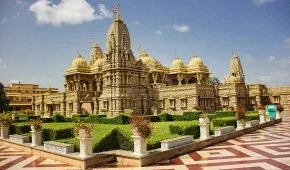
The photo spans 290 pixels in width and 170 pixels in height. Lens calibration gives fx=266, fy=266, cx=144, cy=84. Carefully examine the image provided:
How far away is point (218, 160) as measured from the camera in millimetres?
10422

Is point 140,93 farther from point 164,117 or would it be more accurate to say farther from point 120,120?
point 120,120

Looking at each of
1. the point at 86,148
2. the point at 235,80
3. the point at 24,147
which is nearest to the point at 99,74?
the point at 235,80

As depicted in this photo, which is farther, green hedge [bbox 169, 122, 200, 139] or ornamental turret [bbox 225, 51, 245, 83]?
ornamental turret [bbox 225, 51, 245, 83]

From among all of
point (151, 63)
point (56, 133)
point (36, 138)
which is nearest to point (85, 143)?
point (36, 138)

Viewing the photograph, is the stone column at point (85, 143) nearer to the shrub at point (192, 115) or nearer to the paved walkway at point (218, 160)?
the paved walkway at point (218, 160)

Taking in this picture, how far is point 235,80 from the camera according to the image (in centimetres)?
4250

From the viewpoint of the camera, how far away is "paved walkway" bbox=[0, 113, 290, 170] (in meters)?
9.53

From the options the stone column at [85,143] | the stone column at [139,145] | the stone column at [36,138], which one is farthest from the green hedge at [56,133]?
the stone column at [139,145]

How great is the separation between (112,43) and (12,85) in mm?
52982

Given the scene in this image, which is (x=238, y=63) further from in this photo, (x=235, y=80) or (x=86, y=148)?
(x=86, y=148)

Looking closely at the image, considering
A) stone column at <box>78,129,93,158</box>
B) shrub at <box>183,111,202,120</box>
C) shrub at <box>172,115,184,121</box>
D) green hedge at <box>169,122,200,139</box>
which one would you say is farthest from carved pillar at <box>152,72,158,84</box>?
stone column at <box>78,129,93,158</box>

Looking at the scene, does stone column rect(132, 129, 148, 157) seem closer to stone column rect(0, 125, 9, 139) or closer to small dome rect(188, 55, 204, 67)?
stone column rect(0, 125, 9, 139)

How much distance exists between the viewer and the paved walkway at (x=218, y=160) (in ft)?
31.3

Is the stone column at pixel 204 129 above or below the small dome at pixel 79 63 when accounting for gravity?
below
